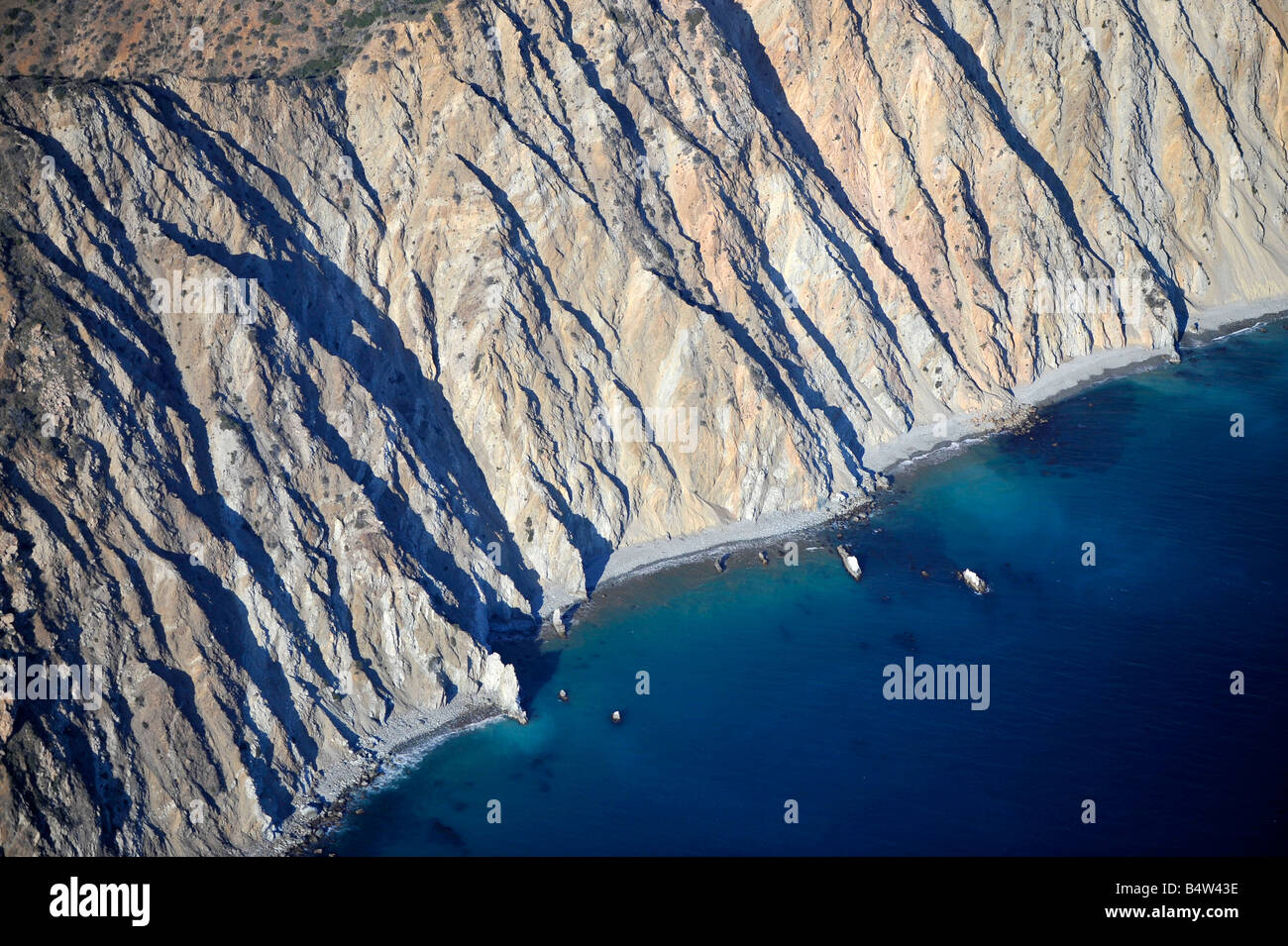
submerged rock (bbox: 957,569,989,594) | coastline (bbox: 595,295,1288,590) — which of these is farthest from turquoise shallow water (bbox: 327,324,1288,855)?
coastline (bbox: 595,295,1288,590)

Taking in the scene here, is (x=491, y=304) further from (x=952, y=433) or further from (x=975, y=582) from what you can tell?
(x=952, y=433)

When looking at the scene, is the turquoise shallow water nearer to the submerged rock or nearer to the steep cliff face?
the submerged rock

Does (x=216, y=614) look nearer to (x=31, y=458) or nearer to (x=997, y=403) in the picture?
(x=31, y=458)

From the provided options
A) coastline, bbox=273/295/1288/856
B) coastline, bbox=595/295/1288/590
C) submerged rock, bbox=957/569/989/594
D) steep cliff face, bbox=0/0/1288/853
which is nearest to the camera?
steep cliff face, bbox=0/0/1288/853

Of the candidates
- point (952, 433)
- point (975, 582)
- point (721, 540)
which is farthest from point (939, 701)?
point (952, 433)

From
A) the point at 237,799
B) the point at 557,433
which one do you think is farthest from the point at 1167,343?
the point at 237,799
